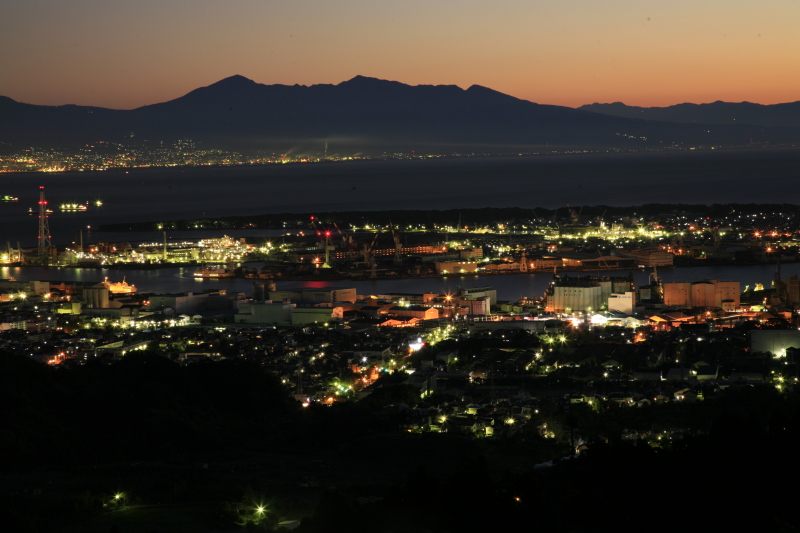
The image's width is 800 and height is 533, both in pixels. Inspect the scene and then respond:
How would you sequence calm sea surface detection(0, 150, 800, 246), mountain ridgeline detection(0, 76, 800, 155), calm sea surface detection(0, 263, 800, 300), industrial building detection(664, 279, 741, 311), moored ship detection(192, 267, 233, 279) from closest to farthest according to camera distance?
industrial building detection(664, 279, 741, 311)
calm sea surface detection(0, 263, 800, 300)
moored ship detection(192, 267, 233, 279)
calm sea surface detection(0, 150, 800, 246)
mountain ridgeline detection(0, 76, 800, 155)

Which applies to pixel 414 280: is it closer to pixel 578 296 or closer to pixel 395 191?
pixel 578 296

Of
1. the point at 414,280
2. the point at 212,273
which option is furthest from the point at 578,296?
the point at 212,273

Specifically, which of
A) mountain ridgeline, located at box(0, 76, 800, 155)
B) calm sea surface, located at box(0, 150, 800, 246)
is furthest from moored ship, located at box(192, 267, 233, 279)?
mountain ridgeline, located at box(0, 76, 800, 155)

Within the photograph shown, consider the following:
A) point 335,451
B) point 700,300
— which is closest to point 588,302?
point 700,300

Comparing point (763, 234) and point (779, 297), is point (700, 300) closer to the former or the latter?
point (779, 297)

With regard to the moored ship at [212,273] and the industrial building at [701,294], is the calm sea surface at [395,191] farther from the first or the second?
the industrial building at [701,294]

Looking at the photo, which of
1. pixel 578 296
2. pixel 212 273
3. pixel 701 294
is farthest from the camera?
pixel 212 273

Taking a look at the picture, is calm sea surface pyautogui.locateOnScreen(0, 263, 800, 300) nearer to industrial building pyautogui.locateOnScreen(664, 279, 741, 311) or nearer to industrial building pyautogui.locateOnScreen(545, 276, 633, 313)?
industrial building pyautogui.locateOnScreen(545, 276, 633, 313)

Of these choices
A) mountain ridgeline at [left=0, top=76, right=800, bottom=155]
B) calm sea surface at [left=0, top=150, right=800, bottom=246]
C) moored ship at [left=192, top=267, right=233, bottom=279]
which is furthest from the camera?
mountain ridgeline at [left=0, top=76, right=800, bottom=155]

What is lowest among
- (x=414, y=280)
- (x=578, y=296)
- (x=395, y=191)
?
(x=414, y=280)
